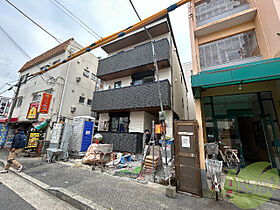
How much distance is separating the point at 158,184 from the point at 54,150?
6.42 m

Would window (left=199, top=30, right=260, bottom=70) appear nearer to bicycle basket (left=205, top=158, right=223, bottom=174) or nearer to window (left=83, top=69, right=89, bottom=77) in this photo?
bicycle basket (left=205, top=158, right=223, bottom=174)

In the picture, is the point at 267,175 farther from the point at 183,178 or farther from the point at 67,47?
the point at 67,47

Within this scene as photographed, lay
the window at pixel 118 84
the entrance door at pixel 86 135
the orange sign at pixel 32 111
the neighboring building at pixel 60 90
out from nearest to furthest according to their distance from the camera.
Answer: the entrance door at pixel 86 135 → the neighboring building at pixel 60 90 → the window at pixel 118 84 → the orange sign at pixel 32 111

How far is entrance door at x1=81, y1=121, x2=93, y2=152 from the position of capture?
26.9ft

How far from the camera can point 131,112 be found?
9.31 meters

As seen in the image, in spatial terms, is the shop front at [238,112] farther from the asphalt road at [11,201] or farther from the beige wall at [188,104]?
the beige wall at [188,104]

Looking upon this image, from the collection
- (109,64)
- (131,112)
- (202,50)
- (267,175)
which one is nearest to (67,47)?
(109,64)

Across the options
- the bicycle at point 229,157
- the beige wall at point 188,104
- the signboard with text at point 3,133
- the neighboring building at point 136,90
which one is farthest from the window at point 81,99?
the bicycle at point 229,157

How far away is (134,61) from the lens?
9430mm

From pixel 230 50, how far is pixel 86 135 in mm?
10986

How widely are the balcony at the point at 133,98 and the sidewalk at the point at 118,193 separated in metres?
4.67

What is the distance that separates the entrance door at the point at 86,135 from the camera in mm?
8213

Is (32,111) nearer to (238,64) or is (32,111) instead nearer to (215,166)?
(215,166)

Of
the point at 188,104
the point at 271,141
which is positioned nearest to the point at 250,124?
the point at 271,141
